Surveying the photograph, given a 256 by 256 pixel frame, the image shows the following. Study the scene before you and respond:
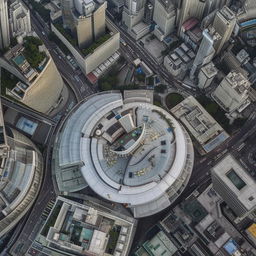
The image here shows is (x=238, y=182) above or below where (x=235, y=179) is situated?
below

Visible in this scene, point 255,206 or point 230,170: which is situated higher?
point 230,170

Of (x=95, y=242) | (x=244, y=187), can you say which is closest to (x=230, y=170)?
(x=244, y=187)

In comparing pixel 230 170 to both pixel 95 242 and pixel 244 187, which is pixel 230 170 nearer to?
pixel 244 187

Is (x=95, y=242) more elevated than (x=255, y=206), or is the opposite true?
(x=95, y=242)

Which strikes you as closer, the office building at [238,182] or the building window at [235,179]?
the office building at [238,182]

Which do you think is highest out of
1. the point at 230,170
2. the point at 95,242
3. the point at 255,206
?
the point at 95,242

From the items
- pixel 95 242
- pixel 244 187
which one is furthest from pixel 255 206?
pixel 95 242

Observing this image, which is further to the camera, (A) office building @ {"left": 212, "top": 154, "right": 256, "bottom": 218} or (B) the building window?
(B) the building window

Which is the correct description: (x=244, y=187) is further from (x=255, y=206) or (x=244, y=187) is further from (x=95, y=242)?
(x=95, y=242)

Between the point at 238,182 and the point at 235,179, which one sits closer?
the point at 238,182
